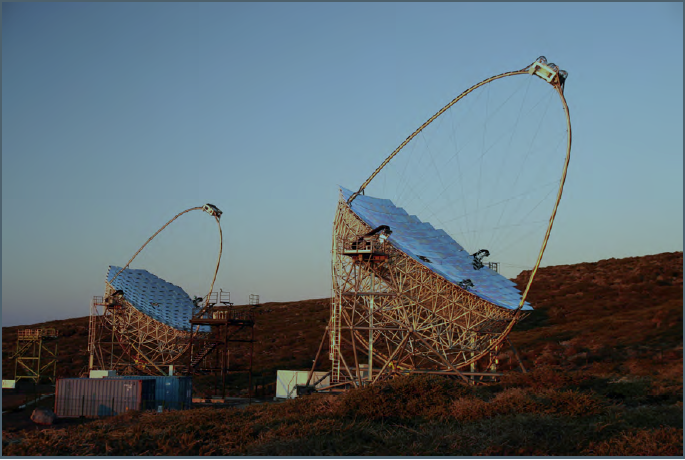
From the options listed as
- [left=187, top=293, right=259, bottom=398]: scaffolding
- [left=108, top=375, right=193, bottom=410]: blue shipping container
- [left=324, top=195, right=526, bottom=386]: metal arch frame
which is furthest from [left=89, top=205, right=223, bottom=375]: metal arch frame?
[left=324, top=195, right=526, bottom=386]: metal arch frame

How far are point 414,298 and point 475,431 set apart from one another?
15891mm

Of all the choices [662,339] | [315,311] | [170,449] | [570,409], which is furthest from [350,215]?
[315,311]

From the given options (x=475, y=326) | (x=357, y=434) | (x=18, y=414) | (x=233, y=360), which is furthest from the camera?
(x=233, y=360)

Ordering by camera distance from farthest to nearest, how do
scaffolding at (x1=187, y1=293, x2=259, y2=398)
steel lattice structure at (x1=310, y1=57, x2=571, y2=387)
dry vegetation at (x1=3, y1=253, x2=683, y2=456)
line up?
scaffolding at (x1=187, y1=293, x2=259, y2=398) → steel lattice structure at (x1=310, y1=57, x2=571, y2=387) → dry vegetation at (x1=3, y1=253, x2=683, y2=456)

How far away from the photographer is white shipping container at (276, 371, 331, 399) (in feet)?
136

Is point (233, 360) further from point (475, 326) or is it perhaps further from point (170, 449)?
point (170, 449)

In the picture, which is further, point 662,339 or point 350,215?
point 662,339

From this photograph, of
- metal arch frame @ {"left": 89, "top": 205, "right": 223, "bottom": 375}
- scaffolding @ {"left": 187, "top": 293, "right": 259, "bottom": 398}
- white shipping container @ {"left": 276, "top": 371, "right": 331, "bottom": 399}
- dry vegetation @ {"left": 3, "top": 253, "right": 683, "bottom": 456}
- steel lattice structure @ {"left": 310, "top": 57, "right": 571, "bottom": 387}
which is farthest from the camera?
metal arch frame @ {"left": 89, "top": 205, "right": 223, "bottom": 375}

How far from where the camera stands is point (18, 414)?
37.5 metres

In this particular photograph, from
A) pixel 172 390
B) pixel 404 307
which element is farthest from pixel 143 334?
pixel 404 307

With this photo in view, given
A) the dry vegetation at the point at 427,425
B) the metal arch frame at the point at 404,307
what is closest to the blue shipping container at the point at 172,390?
the dry vegetation at the point at 427,425

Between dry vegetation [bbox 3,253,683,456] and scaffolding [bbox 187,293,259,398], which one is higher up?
scaffolding [bbox 187,293,259,398]

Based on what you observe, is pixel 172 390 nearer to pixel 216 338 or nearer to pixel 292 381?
pixel 292 381

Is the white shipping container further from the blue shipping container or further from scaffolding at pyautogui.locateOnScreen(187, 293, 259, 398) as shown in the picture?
the blue shipping container
